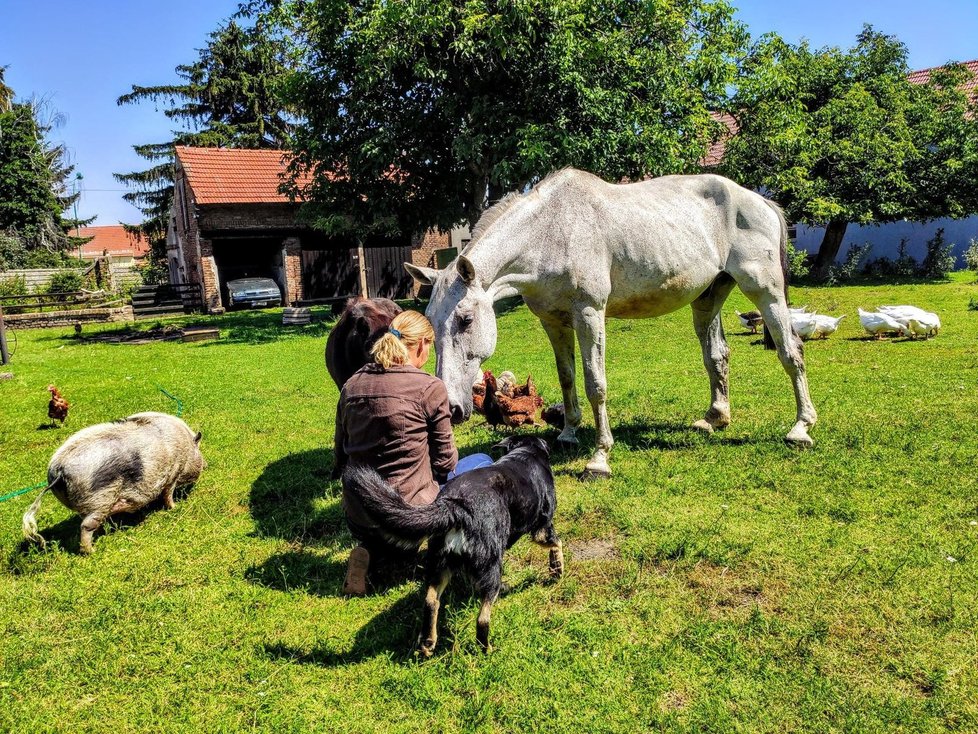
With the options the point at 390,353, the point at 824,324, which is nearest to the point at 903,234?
the point at 824,324

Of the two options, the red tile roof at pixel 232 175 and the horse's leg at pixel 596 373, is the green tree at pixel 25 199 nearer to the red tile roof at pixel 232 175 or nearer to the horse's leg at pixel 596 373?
the red tile roof at pixel 232 175

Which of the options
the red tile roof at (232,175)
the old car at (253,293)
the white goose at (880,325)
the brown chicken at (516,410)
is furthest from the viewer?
the old car at (253,293)

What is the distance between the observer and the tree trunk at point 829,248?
2155 cm

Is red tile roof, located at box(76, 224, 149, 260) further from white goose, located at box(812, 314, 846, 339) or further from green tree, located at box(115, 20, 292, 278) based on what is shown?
white goose, located at box(812, 314, 846, 339)

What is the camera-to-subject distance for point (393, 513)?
2.96m

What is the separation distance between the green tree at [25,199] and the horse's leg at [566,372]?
33.9 m

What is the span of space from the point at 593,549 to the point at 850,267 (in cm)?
2143

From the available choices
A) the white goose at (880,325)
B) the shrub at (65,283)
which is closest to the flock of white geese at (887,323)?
the white goose at (880,325)

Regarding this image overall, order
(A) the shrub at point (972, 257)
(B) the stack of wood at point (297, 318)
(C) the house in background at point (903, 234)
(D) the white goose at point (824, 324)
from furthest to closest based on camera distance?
1. (C) the house in background at point (903, 234)
2. (A) the shrub at point (972, 257)
3. (B) the stack of wood at point (297, 318)
4. (D) the white goose at point (824, 324)

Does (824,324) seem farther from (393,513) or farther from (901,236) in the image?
(901,236)

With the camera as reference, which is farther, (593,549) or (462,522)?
(593,549)

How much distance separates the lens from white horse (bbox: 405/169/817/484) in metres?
4.71

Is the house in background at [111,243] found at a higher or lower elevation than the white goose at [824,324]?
higher

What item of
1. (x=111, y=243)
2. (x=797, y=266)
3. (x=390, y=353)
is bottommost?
(x=390, y=353)
